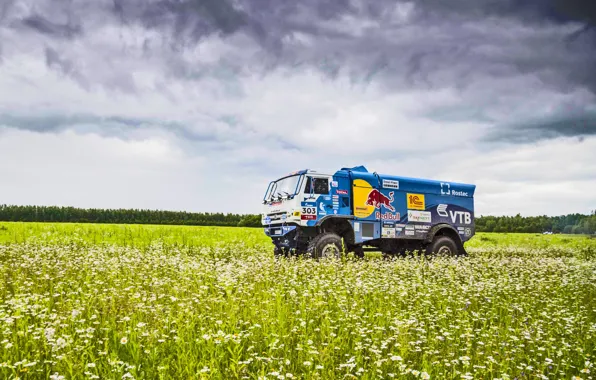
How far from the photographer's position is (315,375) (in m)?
4.17

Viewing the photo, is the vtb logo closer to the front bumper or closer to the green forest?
the front bumper

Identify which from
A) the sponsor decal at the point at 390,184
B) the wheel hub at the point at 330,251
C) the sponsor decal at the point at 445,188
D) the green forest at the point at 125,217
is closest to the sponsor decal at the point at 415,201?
the sponsor decal at the point at 390,184

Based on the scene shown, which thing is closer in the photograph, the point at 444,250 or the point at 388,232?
the point at 388,232

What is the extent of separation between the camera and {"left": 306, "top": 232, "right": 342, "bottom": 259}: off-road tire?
540 inches

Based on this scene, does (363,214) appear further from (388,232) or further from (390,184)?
(390,184)

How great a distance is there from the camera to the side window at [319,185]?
46.8 ft

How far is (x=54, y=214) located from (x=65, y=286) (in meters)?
66.8

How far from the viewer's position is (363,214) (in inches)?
609

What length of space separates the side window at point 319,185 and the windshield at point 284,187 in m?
0.38

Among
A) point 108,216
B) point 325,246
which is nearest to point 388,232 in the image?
point 325,246

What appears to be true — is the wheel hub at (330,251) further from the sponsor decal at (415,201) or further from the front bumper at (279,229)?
the sponsor decal at (415,201)

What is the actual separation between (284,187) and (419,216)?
550 cm

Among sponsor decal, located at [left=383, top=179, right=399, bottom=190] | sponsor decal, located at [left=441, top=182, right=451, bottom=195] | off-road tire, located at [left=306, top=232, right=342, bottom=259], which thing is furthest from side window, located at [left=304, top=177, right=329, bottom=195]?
sponsor decal, located at [left=441, top=182, right=451, bottom=195]

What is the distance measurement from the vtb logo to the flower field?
466cm
